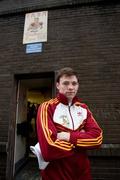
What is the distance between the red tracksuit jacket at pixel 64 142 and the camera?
7.01 ft

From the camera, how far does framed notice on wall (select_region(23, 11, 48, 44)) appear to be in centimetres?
586

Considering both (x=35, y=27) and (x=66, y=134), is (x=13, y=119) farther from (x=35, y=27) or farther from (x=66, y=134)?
(x=66, y=134)

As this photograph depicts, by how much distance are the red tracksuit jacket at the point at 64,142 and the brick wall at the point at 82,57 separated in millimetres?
2789

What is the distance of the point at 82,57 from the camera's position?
5.50 metres

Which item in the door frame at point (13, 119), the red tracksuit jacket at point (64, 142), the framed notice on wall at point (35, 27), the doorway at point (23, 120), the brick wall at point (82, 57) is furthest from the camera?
the doorway at point (23, 120)

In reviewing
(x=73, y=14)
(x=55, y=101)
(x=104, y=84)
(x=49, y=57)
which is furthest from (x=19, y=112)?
(x=55, y=101)

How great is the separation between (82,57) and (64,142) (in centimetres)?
359

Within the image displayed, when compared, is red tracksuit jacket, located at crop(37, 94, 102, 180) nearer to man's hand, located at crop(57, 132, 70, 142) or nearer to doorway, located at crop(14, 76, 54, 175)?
man's hand, located at crop(57, 132, 70, 142)

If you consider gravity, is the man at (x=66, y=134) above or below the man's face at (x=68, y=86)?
below

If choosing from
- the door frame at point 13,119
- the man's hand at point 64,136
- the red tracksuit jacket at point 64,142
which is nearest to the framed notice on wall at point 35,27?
the door frame at point 13,119

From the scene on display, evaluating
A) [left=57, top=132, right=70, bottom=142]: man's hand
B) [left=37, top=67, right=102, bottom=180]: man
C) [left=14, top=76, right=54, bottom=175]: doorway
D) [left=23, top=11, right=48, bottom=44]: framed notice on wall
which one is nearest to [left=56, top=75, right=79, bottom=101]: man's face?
[left=37, top=67, right=102, bottom=180]: man

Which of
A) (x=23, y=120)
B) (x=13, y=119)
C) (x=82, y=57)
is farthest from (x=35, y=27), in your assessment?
(x=23, y=120)

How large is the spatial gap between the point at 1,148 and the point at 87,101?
7.47 ft

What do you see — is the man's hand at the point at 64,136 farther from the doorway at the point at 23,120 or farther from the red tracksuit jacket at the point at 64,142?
the doorway at the point at 23,120
